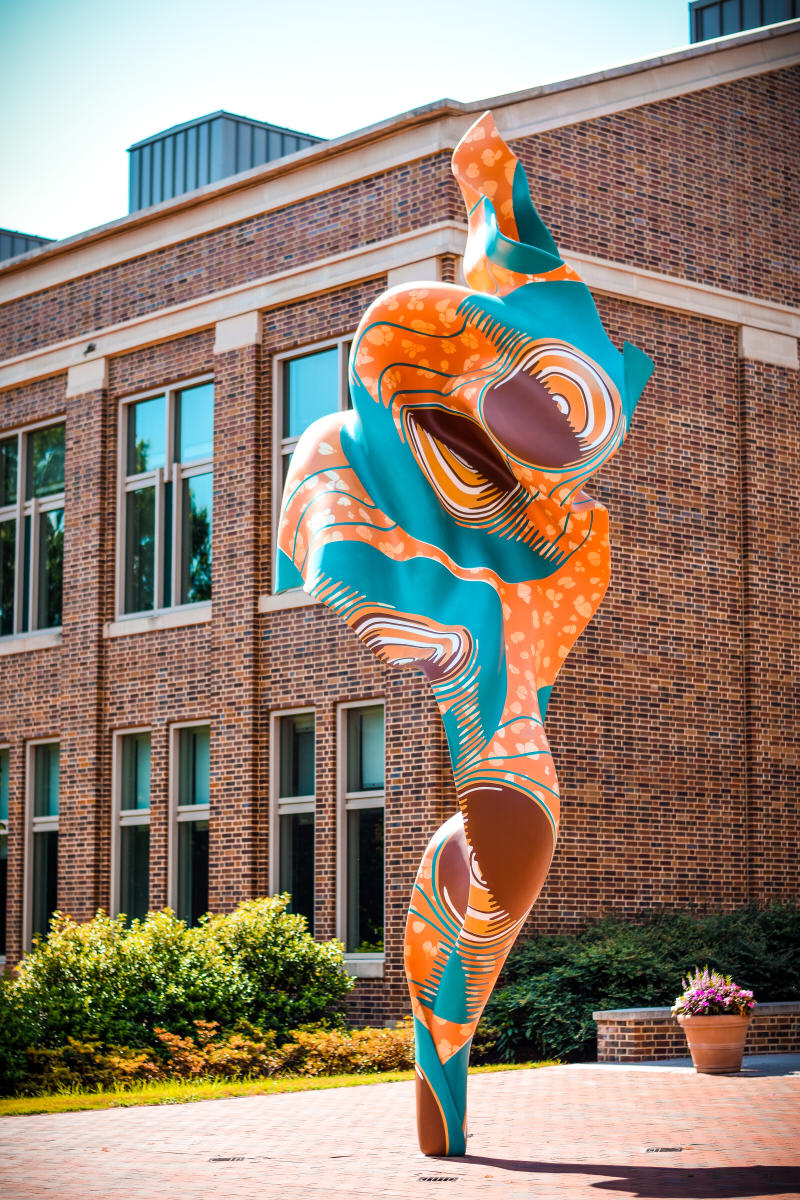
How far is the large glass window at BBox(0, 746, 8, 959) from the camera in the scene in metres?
21.8

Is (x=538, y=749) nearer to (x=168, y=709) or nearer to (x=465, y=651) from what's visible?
(x=465, y=651)

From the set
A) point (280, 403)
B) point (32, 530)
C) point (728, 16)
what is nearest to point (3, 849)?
point (32, 530)

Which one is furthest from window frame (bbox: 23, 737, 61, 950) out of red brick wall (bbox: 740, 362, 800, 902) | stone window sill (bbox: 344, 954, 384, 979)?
red brick wall (bbox: 740, 362, 800, 902)

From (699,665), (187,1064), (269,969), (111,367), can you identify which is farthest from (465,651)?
(111,367)

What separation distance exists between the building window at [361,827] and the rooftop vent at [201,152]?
1260cm

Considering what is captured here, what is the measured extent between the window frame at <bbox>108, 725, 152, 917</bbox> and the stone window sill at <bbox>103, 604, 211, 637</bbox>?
1202 mm

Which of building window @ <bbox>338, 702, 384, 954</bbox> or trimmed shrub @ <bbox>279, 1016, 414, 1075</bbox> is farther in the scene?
building window @ <bbox>338, 702, 384, 954</bbox>

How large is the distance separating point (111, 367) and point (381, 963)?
8.80 m

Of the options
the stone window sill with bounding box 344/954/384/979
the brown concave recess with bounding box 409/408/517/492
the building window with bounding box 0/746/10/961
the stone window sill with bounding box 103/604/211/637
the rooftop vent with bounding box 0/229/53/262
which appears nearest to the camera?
the brown concave recess with bounding box 409/408/517/492

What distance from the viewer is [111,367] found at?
843 inches

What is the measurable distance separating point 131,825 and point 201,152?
41.4 feet

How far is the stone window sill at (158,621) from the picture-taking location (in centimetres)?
1962

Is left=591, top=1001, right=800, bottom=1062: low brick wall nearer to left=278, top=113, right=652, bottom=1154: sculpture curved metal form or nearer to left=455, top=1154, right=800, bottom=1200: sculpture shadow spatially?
left=278, top=113, right=652, bottom=1154: sculpture curved metal form

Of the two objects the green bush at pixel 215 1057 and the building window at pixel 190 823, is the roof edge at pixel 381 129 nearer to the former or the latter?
the building window at pixel 190 823
